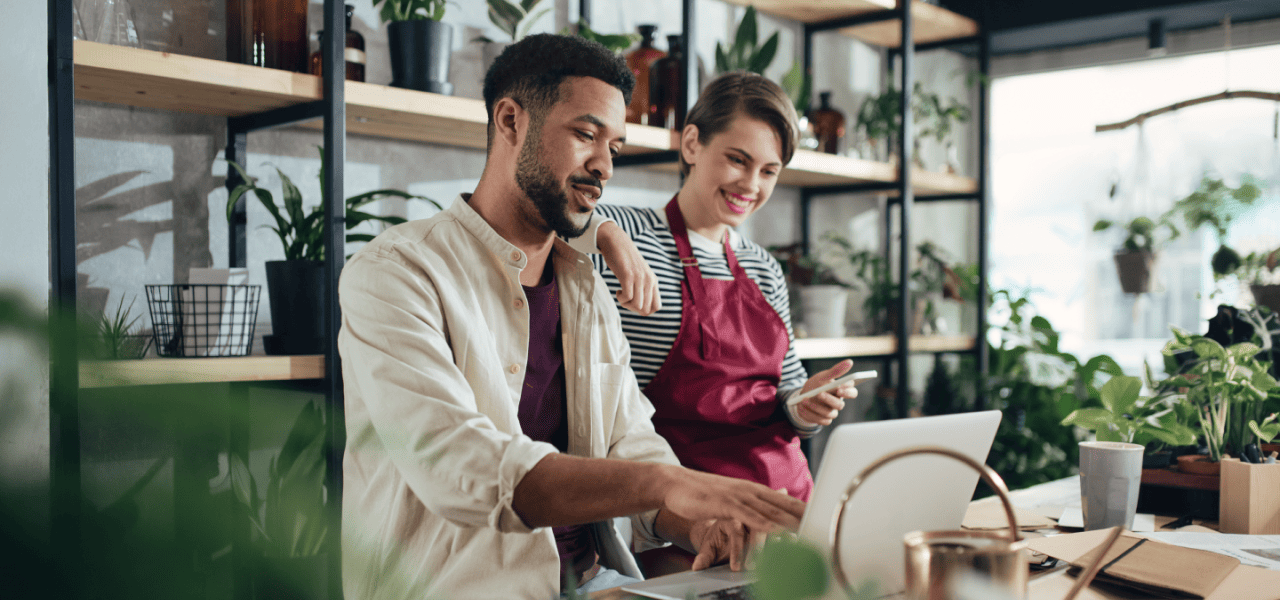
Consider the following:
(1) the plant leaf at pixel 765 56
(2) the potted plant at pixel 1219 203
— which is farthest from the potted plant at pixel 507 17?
(2) the potted plant at pixel 1219 203

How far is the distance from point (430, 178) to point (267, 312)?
0.55 metres

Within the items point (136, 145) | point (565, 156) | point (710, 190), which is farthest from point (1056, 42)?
point (136, 145)

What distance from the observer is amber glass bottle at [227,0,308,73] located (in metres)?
1.68

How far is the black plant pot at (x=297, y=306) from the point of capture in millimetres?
1668

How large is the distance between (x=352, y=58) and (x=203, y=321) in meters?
0.60

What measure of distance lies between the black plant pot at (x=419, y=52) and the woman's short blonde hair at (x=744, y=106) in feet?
1.82

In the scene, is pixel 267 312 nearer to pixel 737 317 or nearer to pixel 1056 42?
pixel 737 317

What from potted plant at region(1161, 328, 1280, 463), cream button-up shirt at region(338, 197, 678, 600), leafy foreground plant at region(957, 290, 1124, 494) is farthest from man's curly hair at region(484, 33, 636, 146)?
leafy foreground plant at region(957, 290, 1124, 494)

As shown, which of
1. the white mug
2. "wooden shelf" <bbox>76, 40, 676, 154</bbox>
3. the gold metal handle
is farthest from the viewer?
"wooden shelf" <bbox>76, 40, 676, 154</bbox>

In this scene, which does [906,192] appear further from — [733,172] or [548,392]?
[548,392]

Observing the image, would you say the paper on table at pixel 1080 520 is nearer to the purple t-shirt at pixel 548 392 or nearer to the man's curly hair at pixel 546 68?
the purple t-shirt at pixel 548 392

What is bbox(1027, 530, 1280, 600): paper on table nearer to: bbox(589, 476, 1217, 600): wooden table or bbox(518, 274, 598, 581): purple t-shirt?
bbox(589, 476, 1217, 600): wooden table

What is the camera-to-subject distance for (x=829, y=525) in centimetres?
79

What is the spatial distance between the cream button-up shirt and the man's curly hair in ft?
0.64
